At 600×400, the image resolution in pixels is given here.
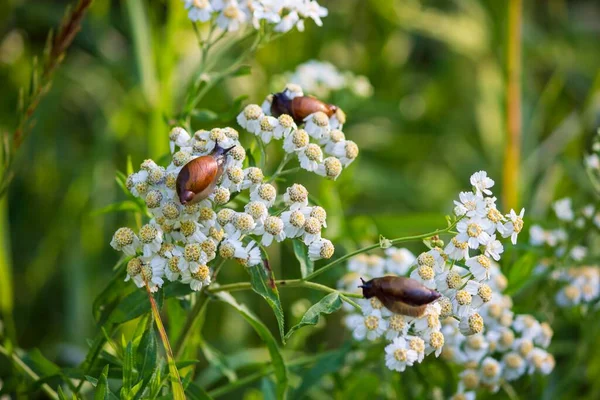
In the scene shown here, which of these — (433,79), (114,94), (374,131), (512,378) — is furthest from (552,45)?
(512,378)

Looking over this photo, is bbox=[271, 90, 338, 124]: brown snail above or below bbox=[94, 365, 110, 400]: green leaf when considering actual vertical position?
above

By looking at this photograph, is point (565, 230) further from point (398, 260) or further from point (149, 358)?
point (149, 358)

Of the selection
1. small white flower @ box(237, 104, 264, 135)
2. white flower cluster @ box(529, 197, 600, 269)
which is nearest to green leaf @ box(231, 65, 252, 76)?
small white flower @ box(237, 104, 264, 135)

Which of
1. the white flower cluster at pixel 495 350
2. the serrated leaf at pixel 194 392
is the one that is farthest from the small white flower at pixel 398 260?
the serrated leaf at pixel 194 392

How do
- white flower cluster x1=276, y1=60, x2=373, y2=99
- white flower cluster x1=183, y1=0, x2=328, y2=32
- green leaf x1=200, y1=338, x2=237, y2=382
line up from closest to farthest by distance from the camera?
white flower cluster x1=183, y1=0, x2=328, y2=32, green leaf x1=200, y1=338, x2=237, y2=382, white flower cluster x1=276, y1=60, x2=373, y2=99

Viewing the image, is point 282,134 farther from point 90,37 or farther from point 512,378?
point 90,37

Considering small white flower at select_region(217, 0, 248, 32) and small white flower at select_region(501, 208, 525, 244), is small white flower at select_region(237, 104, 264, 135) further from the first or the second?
small white flower at select_region(501, 208, 525, 244)

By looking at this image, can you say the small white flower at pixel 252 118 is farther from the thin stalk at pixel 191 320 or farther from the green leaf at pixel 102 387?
the green leaf at pixel 102 387

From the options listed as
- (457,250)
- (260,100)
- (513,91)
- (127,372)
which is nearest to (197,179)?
(127,372)
